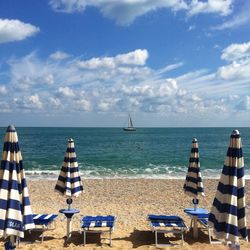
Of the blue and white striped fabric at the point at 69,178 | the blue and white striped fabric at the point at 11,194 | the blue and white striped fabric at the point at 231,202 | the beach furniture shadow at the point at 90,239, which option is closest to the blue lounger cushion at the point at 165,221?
the beach furniture shadow at the point at 90,239

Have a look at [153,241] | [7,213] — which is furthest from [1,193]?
[153,241]

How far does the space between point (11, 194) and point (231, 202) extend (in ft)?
14.7

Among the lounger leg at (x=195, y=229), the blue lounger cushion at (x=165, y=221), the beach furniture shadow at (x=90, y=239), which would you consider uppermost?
the blue lounger cushion at (x=165, y=221)

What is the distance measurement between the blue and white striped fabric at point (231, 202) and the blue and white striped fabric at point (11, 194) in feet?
12.8

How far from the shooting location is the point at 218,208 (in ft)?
21.9

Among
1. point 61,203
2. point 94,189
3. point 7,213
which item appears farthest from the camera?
point 94,189

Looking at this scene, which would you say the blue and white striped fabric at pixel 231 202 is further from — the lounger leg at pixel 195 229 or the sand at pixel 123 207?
the lounger leg at pixel 195 229

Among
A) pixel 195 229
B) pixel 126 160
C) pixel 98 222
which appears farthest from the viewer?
pixel 126 160

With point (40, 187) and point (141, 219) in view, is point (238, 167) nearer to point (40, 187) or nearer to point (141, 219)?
point (141, 219)

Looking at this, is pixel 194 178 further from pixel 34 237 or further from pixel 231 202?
pixel 34 237

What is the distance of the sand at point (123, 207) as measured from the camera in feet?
32.0

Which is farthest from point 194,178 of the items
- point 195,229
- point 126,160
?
point 126,160

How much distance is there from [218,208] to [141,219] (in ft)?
21.9

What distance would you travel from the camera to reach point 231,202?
256 inches
